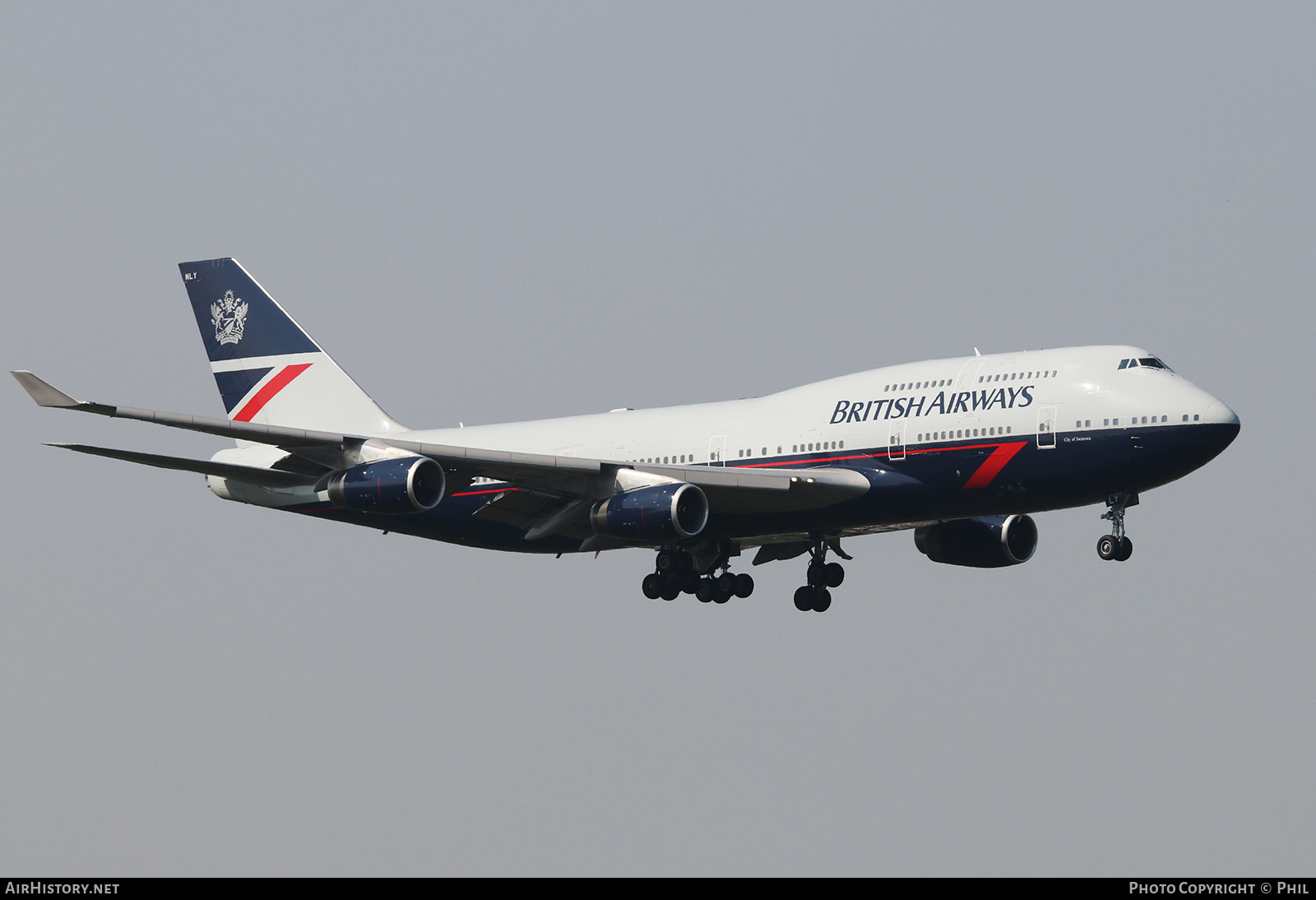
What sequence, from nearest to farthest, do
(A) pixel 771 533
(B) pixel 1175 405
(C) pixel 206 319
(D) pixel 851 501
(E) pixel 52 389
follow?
(E) pixel 52 389 → (B) pixel 1175 405 → (D) pixel 851 501 → (A) pixel 771 533 → (C) pixel 206 319

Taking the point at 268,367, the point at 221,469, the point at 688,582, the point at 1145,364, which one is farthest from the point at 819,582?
the point at 268,367

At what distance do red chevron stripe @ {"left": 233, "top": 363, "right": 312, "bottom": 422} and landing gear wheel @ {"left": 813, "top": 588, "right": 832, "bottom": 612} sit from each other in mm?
16909

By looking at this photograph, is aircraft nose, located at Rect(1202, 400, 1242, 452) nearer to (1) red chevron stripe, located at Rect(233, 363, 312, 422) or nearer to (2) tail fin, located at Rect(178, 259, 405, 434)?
(2) tail fin, located at Rect(178, 259, 405, 434)

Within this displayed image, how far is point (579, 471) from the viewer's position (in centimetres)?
4212

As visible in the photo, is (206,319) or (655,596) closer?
(655,596)

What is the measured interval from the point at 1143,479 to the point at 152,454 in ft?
76.8

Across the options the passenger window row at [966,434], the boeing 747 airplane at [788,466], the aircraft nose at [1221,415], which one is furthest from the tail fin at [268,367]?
the aircraft nose at [1221,415]

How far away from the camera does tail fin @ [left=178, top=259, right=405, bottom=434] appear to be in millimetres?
51625

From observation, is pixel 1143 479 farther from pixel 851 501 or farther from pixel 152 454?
pixel 152 454

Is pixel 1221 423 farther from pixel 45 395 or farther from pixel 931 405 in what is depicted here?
pixel 45 395

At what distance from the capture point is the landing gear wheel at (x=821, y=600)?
4738 cm

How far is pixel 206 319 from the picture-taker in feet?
173

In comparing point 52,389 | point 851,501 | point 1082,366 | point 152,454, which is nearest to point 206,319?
point 152,454

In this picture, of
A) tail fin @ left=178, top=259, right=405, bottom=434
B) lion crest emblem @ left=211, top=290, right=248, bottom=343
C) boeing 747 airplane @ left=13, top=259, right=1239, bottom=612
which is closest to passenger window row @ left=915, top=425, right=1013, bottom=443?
boeing 747 airplane @ left=13, top=259, right=1239, bottom=612
